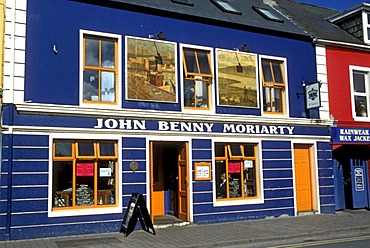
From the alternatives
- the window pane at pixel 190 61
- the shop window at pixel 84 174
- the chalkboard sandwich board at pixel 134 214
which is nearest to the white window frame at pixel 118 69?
the shop window at pixel 84 174

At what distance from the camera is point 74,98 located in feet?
37.7

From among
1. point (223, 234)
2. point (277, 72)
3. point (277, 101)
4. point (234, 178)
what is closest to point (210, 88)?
point (277, 101)

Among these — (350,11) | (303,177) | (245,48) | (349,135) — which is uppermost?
(350,11)

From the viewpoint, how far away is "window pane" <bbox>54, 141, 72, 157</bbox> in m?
11.2

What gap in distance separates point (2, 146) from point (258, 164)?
817 centimetres

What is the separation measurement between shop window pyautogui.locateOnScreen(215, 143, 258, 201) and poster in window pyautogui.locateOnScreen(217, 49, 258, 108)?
59.8 inches

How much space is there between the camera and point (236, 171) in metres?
14.0

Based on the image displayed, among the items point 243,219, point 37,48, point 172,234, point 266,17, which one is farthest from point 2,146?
point 266,17

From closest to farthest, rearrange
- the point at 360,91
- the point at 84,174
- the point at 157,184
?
the point at 84,174
the point at 157,184
the point at 360,91

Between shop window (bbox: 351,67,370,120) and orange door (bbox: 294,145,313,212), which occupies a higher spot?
shop window (bbox: 351,67,370,120)

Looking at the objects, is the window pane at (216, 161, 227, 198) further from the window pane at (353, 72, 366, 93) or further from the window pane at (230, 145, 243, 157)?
the window pane at (353, 72, 366, 93)

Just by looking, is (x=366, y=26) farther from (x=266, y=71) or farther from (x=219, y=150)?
(x=219, y=150)

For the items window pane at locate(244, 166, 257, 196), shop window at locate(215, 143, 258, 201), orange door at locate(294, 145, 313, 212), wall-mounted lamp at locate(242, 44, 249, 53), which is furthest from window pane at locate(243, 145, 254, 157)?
wall-mounted lamp at locate(242, 44, 249, 53)

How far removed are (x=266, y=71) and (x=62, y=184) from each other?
818 centimetres
